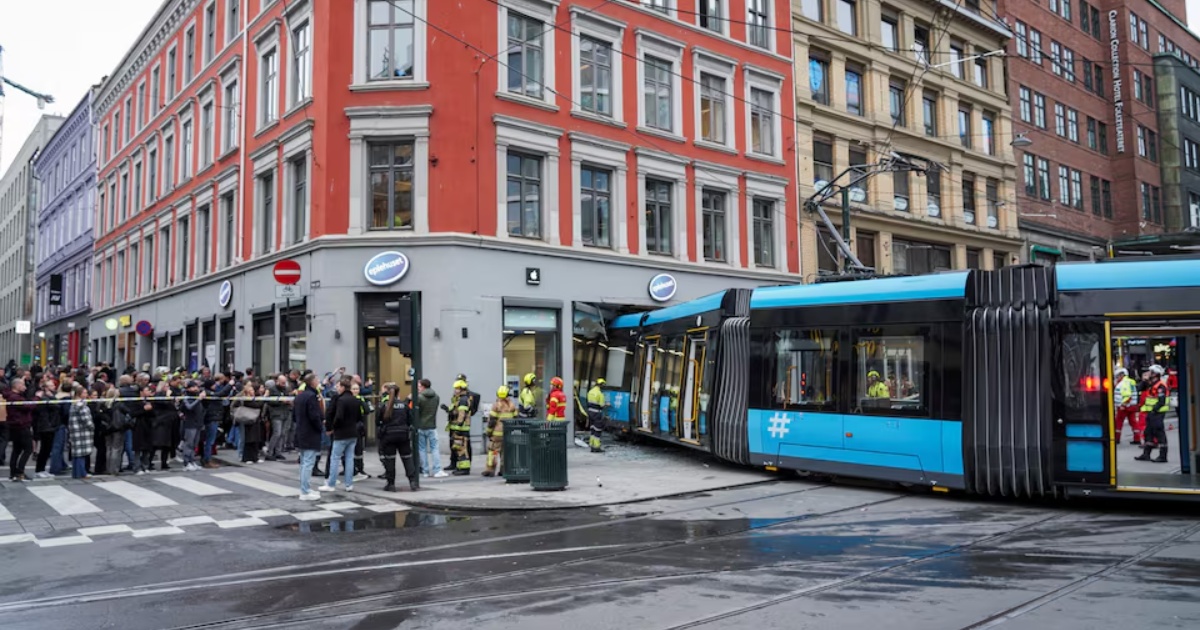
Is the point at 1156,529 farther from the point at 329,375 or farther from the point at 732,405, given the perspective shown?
the point at 329,375

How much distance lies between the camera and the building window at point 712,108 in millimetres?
26453

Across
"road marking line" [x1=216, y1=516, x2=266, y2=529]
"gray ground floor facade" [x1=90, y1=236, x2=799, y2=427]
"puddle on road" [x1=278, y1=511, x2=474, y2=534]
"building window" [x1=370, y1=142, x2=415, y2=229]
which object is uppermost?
"building window" [x1=370, y1=142, x2=415, y2=229]

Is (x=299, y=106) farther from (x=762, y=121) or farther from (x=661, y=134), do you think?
(x=762, y=121)

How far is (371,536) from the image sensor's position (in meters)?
10.3

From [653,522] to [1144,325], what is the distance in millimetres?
6725

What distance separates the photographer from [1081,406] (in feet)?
36.9

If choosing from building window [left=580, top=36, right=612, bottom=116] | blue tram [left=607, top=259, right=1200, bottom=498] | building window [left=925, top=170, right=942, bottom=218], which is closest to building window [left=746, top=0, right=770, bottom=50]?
building window [left=580, top=36, right=612, bottom=116]

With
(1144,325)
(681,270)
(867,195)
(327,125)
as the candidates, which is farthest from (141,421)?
(867,195)

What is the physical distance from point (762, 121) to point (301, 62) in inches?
546

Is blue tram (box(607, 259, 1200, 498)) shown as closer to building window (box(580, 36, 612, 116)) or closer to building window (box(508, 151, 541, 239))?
building window (box(508, 151, 541, 239))

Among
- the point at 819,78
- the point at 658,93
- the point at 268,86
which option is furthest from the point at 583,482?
the point at 819,78

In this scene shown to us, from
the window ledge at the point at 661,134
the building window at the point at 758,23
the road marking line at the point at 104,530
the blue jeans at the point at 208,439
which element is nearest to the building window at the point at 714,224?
the window ledge at the point at 661,134

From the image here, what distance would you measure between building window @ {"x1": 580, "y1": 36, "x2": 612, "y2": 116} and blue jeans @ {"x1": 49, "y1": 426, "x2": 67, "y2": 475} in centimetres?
1396

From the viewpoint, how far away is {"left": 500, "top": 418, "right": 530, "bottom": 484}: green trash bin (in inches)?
577
